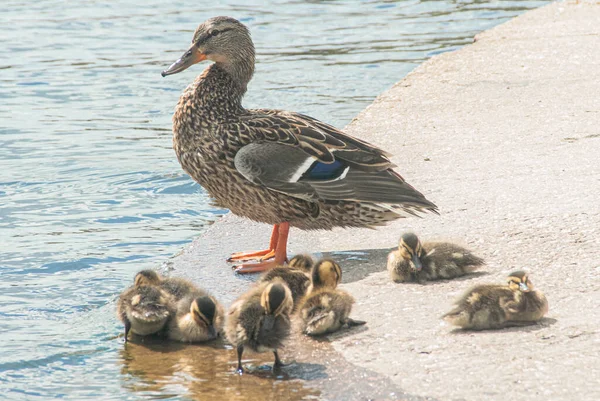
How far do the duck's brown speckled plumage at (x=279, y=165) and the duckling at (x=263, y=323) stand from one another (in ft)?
5.25

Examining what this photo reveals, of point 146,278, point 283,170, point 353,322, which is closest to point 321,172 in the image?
point 283,170

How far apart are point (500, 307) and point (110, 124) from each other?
671 centimetres

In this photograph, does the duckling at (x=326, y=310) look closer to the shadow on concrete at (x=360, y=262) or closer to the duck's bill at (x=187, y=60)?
the shadow on concrete at (x=360, y=262)

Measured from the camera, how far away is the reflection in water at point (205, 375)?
4.77m

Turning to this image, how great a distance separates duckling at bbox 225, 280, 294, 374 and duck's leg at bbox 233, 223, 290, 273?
131 cm

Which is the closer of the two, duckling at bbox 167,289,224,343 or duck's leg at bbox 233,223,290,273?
duckling at bbox 167,289,224,343

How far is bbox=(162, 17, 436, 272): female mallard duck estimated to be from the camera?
21.6 ft

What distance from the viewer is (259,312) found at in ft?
16.4

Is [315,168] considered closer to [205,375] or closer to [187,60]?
[187,60]

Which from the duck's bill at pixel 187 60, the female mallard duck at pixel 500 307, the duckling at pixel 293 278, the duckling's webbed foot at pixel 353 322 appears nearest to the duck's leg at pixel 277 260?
the duckling at pixel 293 278

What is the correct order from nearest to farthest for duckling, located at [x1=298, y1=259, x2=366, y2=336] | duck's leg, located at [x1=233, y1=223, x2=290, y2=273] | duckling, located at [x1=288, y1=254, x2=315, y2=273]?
1. duckling, located at [x1=298, y1=259, x2=366, y2=336]
2. duckling, located at [x1=288, y1=254, x2=315, y2=273]
3. duck's leg, located at [x1=233, y1=223, x2=290, y2=273]

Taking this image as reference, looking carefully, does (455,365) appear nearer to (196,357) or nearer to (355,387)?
(355,387)

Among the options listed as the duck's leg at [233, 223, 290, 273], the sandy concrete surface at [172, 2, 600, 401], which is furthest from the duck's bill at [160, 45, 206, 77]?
the duck's leg at [233, 223, 290, 273]

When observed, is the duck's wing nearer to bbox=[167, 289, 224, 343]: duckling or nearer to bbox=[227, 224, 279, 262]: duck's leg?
bbox=[227, 224, 279, 262]: duck's leg
